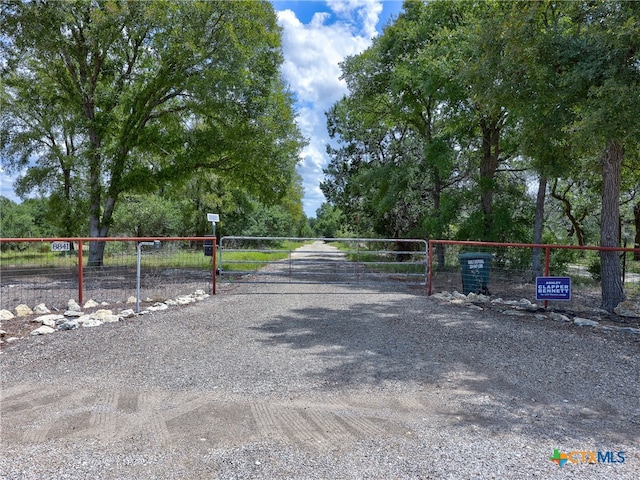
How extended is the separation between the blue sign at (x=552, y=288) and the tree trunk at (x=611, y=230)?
1.34 metres

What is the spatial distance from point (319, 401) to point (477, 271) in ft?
26.1

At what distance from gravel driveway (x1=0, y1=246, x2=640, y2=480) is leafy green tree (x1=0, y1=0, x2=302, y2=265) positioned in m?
10.7

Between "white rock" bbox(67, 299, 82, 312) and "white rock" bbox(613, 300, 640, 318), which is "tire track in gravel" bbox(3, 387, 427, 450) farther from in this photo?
"white rock" bbox(613, 300, 640, 318)

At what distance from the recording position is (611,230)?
890cm

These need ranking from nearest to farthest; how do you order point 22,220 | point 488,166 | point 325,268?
1. point 325,268
2. point 488,166
3. point 22,220

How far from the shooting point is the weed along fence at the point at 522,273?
9347mm

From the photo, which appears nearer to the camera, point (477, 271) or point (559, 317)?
point (559, 317)

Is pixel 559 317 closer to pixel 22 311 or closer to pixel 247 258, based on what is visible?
pixel 22 311

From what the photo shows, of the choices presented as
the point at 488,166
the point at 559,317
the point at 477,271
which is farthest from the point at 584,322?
the point at 488,166

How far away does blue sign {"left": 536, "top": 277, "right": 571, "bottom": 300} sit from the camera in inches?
324

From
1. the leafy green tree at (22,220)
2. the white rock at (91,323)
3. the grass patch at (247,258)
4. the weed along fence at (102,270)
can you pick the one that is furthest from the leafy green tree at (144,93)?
the leafy green tree at (22,220)

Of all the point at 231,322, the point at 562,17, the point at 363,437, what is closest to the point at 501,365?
the point at 363,437

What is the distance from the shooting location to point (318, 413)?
3.75 metres

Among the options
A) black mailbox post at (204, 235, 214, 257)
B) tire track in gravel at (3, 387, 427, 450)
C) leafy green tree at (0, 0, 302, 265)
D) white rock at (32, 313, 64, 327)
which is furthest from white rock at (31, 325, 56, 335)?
leafy green tree at (0, 0, 302, 265)
